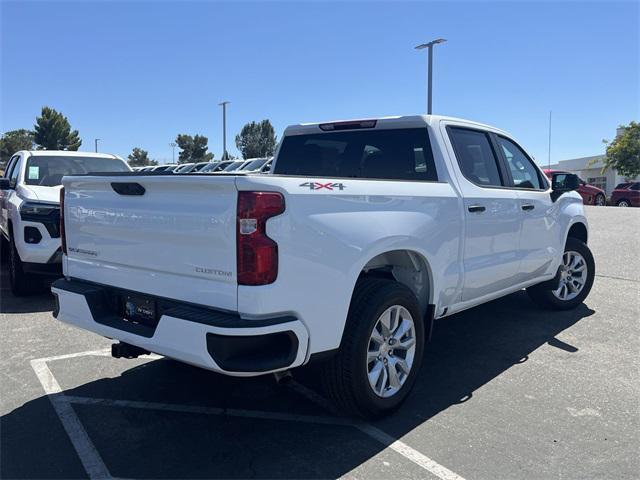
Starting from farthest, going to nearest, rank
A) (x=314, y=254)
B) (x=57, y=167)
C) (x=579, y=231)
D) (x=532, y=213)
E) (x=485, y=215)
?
(x=57, y=167) < (x=579, y=231) < (x=532, y=213) < (x=485, y=215) < (x=314, y=254)

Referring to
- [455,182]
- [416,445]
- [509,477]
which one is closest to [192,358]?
[416,445]

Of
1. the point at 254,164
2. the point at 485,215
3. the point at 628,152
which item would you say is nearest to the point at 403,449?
the point at 485,215

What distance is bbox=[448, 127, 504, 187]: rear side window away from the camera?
4.43 meters

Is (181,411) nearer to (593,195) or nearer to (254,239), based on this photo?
(254,239)

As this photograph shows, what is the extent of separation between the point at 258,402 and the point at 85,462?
3.92 feet

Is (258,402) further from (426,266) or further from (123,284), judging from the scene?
(426,266)

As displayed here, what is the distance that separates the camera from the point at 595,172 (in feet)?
169

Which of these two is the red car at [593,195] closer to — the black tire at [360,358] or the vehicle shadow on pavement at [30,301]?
the vehicle shadow on pavement at [30,301]

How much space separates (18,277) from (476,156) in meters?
5.63

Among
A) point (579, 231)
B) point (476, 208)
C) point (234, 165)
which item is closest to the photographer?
point (476, 208)

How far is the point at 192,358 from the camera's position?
2.81 metres

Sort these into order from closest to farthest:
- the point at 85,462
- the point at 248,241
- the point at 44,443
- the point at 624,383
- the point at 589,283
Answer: the point at 248,241
the point at 85,462
the point at 44,443
the point at 624,383
the point at 589,283

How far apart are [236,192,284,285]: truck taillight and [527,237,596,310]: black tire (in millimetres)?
4369

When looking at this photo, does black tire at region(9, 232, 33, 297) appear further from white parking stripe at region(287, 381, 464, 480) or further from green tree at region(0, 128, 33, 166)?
green tree at region(0, 128, 33, 166)
